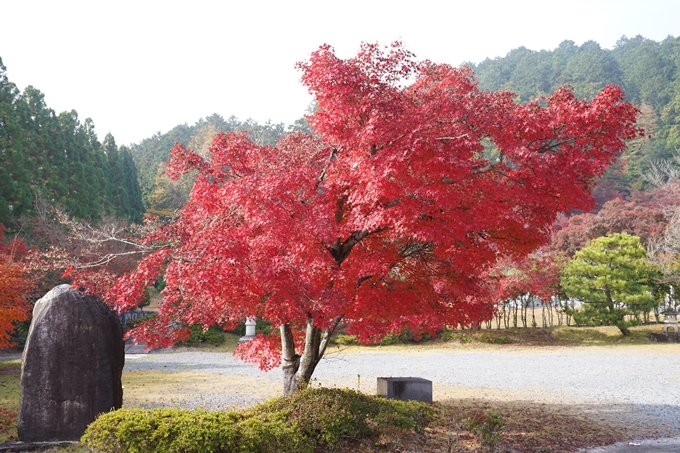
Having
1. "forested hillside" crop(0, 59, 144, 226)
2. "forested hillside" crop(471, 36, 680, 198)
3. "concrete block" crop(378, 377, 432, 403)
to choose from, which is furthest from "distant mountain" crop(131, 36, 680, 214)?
"concrete block" crop(378, 377, 432, 403)

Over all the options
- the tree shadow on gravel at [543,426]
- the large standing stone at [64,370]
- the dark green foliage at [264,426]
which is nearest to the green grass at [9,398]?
the large standing stone at [64,370]

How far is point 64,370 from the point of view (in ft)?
21.6

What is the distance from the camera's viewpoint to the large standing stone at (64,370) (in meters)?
6.53

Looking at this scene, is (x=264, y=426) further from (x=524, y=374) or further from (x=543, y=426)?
(x=524, y=374)

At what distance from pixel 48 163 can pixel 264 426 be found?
2355 cm

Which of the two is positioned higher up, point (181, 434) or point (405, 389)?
point (181, 434)

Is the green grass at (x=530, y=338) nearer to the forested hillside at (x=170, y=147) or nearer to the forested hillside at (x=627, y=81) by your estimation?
the forested hillside at (x=170, y=147)

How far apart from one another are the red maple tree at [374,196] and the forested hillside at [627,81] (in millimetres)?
37613

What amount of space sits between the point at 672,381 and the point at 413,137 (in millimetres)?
10819

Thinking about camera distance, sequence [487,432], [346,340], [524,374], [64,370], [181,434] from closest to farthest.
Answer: [181,434] < [487,432] < [64,370] < [524,374] < [346,340]

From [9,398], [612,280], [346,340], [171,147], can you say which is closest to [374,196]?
[9,398]

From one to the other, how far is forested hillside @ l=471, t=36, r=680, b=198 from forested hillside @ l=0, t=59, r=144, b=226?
3347cm

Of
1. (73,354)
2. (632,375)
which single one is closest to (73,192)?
(73,354)

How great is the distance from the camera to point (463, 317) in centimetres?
821
